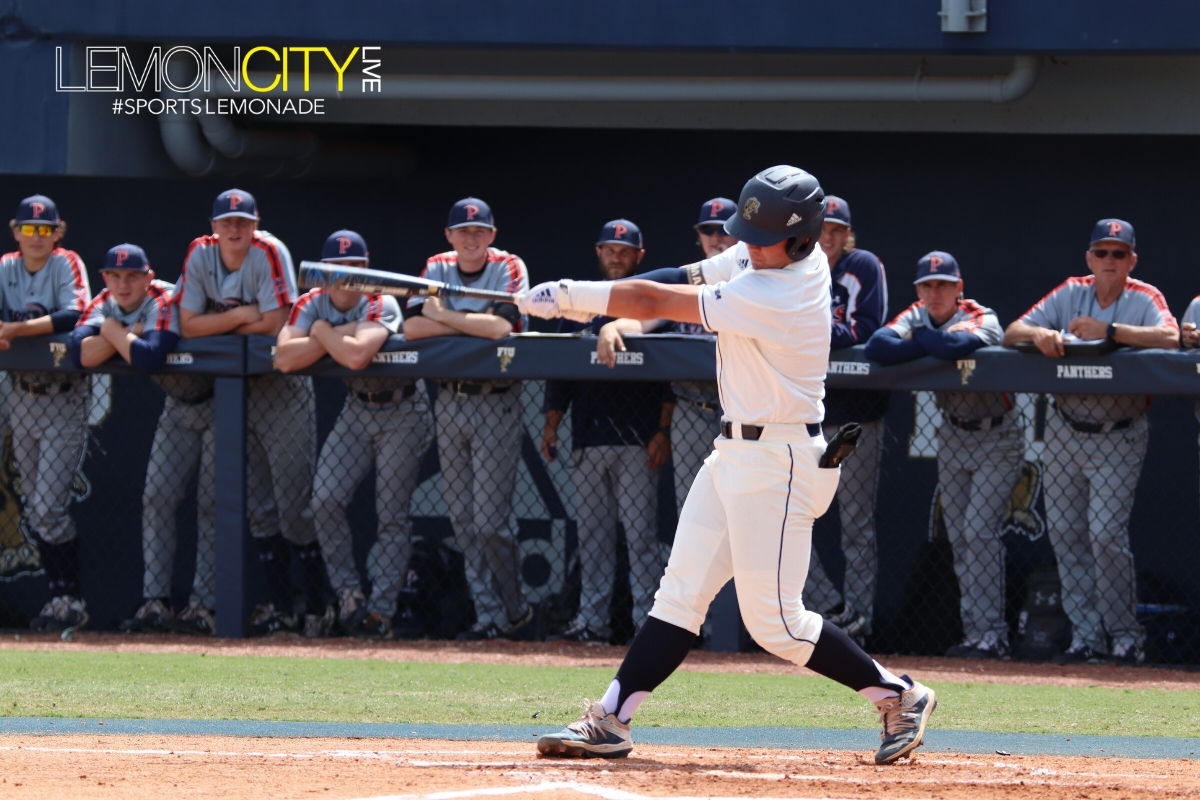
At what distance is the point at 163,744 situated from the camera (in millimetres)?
4145

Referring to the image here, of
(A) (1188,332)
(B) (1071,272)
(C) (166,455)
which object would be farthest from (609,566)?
(B) (1071,272)

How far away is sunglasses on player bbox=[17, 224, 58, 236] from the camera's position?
6.96 m

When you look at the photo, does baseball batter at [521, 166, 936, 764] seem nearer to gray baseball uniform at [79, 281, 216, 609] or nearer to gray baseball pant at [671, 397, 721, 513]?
gray baseball pant at [671, 397, 721, 513]

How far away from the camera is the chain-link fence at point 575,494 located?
6.20 m

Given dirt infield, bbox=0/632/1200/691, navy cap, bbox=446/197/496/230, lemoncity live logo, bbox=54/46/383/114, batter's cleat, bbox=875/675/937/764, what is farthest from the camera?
lemoncity live logo, bbox=54/46/383/114

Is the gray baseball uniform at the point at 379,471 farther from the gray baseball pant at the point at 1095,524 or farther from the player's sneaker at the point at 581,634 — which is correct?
the gray baseball pant at the point at 1095,524

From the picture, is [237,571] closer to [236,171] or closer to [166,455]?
[166,455]

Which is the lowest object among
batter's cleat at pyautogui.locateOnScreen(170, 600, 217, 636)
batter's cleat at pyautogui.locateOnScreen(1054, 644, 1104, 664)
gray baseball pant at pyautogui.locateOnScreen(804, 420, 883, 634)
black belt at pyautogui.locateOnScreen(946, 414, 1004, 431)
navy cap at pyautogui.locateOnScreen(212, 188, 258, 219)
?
batter's cleat at pyautogui.locateOnScreen(1054, 644, 1104, 664)

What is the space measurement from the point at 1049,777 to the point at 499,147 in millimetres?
5778

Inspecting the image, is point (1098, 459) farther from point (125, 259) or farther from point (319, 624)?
point (125, 259)

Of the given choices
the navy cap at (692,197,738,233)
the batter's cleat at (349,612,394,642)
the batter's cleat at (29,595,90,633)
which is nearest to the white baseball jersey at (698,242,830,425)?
the navy cap at (692,197,738,233)

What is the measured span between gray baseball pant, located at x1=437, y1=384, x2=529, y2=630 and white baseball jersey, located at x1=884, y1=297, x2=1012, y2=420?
1782 millimetres

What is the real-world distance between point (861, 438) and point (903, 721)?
269cm

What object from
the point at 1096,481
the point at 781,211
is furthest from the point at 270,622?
the point at 781,211
